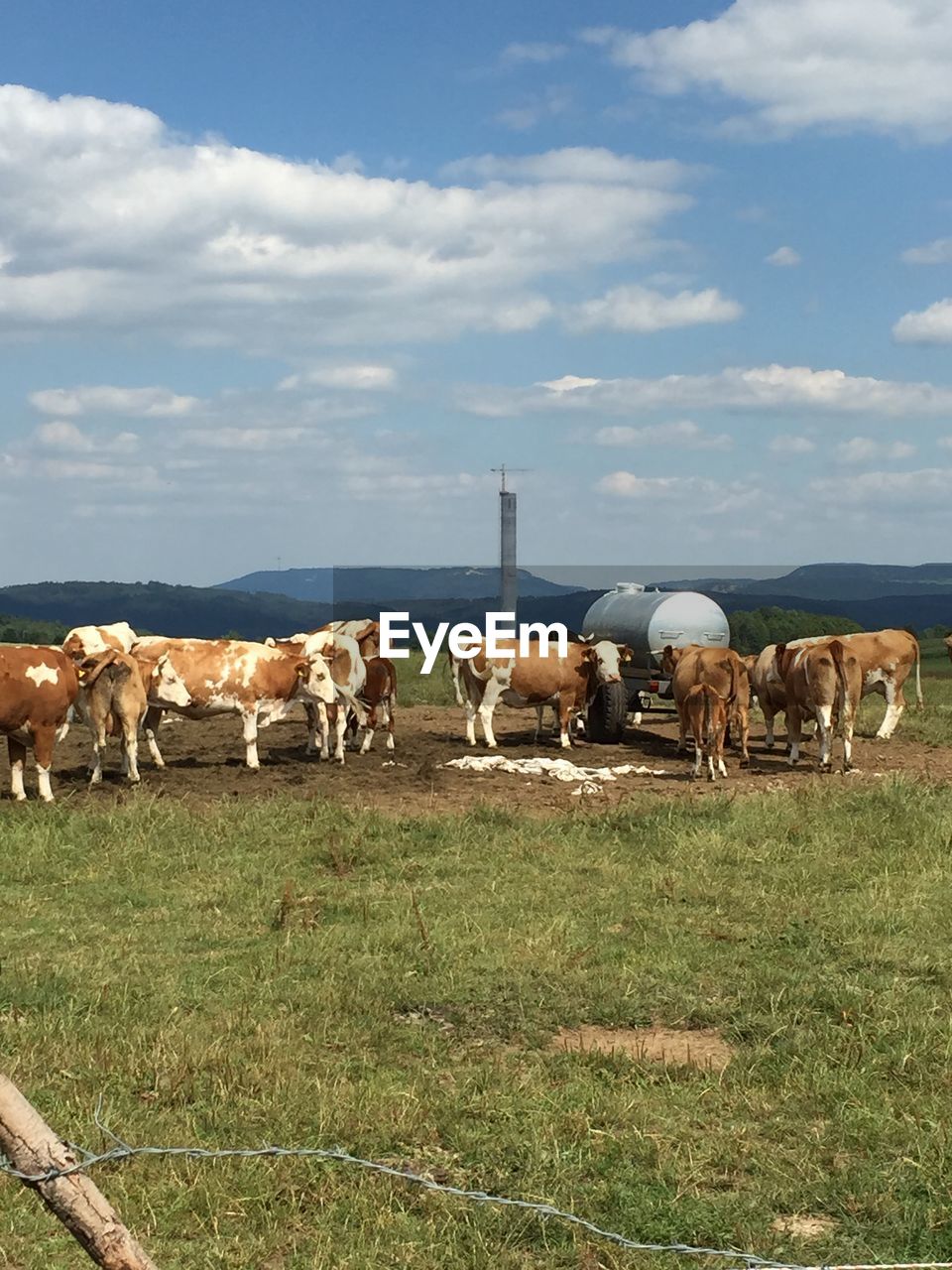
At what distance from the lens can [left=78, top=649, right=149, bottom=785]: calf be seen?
56.3 feet

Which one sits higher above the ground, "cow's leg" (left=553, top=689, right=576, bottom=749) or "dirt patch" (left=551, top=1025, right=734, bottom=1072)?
"cow's leg" (left=553, top=689, right=576, bottom=749)

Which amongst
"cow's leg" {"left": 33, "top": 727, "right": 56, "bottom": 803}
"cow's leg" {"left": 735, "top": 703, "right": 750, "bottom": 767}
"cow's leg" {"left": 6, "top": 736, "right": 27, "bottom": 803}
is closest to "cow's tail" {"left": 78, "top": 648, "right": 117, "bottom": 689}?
"cow's leg" {"left": 33, "top": 727, "right": 56, "bottom": 803}

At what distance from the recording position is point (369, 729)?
2052cm

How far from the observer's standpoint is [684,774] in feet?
60.8

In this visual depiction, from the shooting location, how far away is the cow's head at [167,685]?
1889 centimetres

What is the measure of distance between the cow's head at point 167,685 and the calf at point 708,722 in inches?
267

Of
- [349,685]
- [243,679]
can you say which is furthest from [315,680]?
[243,679]

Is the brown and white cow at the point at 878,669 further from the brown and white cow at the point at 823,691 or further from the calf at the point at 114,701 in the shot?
the calf at the point at 114,701

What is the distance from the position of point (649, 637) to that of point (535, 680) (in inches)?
113

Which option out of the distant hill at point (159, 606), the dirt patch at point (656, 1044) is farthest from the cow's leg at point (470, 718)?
the distant hill at point (159, 606)

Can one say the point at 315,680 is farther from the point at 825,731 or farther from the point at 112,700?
the point at 825,731

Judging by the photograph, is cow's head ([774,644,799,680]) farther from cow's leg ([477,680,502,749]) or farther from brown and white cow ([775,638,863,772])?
cow's leg ([477,680,502,749])

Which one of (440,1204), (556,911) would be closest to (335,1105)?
(440,1204)

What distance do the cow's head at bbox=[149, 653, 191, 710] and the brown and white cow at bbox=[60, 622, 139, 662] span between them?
0.62 metres
